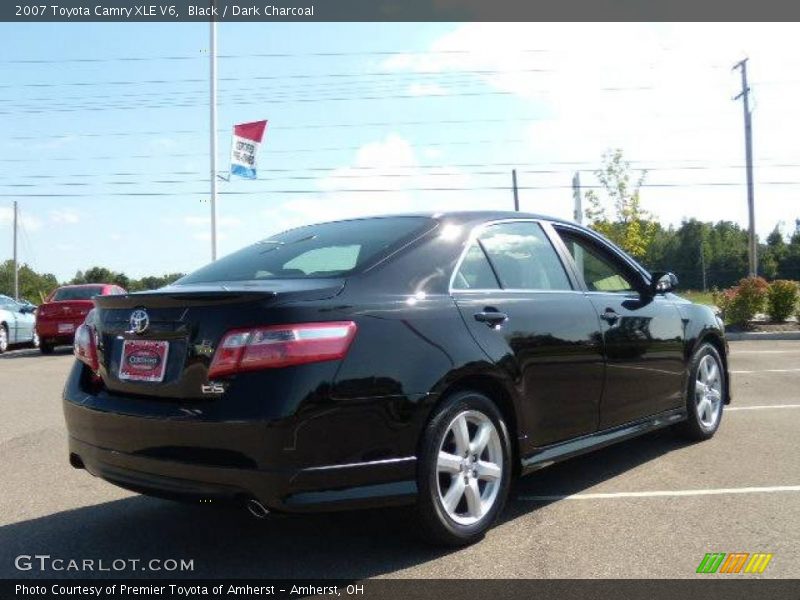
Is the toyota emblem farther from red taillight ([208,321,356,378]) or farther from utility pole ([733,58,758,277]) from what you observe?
utility pole ([733,58,758,277])

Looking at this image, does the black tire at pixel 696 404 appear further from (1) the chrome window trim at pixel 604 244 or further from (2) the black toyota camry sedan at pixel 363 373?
(2) the black toyota camry sedan at pixel 363 373

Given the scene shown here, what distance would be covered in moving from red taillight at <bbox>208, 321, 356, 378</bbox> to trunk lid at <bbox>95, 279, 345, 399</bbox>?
0.04 m

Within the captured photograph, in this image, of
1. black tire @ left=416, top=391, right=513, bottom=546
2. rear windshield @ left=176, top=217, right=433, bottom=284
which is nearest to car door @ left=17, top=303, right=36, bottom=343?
rear windshield @ left=176, top=217, right=433, bottom=284

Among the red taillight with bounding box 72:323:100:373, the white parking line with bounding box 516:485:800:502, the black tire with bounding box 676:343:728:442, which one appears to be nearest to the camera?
the red taillight with bounding box 72:323:100:373

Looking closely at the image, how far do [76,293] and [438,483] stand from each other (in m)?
15.7

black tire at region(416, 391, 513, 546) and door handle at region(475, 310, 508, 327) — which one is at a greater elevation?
door handle at region(475, 310, 508, 327)

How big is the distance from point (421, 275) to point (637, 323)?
190 cm

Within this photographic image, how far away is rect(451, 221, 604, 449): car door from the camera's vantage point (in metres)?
3.67

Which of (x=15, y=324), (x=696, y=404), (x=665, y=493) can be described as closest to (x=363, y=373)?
(x=665, y=493)

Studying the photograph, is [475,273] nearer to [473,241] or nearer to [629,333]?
[473,241]

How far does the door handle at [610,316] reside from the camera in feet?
14.7

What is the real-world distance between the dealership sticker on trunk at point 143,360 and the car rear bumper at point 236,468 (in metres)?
0.18

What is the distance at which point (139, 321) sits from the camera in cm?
325

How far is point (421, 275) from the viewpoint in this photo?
11.5 ft
